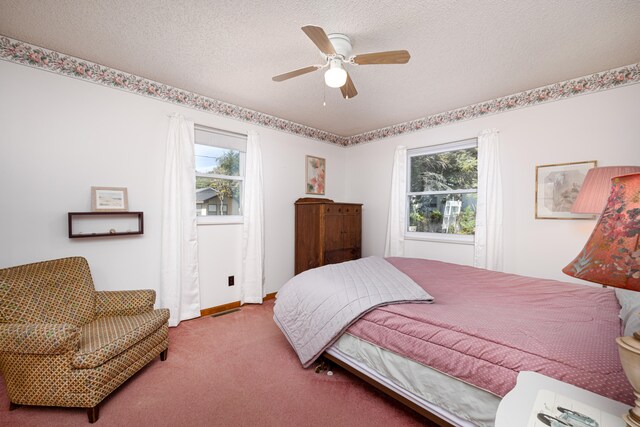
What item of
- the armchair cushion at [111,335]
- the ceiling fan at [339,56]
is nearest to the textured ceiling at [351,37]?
the ceiling fan at [339,56]

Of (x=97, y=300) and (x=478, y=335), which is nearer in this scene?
(x=478, y=335)

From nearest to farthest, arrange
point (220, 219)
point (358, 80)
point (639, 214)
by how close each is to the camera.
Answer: point (639, 214) < point (358, 80) < point (220, 219)

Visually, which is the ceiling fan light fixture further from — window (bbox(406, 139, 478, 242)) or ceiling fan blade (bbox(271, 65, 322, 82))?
window (bbox(406, 139, 478, 242))

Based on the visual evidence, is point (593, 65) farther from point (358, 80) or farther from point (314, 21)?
point (314, 21)

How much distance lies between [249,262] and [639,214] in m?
3.48

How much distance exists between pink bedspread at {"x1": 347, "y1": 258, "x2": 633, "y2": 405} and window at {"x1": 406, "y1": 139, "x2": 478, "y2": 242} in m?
1.59

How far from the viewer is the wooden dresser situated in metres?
3.77

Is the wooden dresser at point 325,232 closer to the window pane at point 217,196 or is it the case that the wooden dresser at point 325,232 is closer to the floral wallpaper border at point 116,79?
the window pane at point 217,196

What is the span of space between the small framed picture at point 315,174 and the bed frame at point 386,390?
2727 millimetres

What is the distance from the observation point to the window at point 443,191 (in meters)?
3.58

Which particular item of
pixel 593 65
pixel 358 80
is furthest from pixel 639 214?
pixel 593 65

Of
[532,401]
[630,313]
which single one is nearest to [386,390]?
[532,401]

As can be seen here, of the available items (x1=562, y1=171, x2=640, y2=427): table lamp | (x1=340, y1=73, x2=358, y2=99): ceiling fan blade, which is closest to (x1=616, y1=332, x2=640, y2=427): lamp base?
(x1=562, y1=171, x2=640, y2=427): table lamp

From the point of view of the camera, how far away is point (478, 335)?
1.36 meters
